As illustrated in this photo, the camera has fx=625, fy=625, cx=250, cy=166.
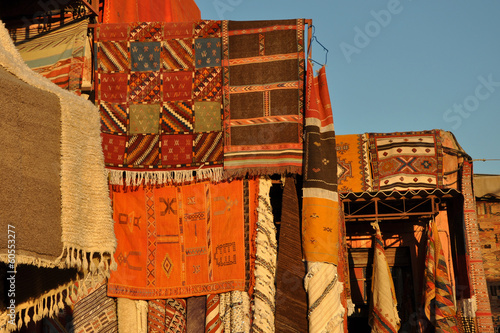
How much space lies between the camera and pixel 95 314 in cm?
870

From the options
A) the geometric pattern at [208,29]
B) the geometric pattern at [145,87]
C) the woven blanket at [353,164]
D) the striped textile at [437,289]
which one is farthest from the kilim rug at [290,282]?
the woven blanket at [353,164]

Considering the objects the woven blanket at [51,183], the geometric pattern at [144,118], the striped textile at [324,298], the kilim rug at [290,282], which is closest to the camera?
the woven blanket at [51,183]

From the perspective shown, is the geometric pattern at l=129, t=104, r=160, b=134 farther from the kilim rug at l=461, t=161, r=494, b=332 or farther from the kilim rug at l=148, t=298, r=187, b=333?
the kilim rug at l=461, t=161, r=494, b=332

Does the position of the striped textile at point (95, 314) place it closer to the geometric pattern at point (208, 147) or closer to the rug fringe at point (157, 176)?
the rug fringe at point (157, 176)

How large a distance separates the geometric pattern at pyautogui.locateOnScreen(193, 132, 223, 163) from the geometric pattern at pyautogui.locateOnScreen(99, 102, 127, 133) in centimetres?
111

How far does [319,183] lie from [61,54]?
4133 millimetres

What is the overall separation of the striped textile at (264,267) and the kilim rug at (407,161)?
4430mm

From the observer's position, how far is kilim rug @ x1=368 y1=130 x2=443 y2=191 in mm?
12398

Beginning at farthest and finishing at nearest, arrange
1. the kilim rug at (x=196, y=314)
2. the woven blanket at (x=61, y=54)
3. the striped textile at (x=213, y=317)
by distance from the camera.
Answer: the woven blanket at (x=61, y=54) < the kilim rug at (x=196, y=314) < the striped textile at (x=213, y=317)

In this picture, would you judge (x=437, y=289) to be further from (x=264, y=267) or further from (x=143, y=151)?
(x=143, y=151)

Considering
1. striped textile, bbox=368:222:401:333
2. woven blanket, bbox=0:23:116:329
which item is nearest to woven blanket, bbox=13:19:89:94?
striped textile, bbox=368:222:401:333

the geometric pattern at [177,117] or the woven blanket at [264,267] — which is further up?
the geometric pattern at [177,117]

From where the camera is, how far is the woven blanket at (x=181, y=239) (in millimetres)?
8570

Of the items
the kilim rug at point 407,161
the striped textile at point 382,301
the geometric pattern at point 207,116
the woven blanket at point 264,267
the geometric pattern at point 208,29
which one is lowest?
the striped textile at point 382,301
